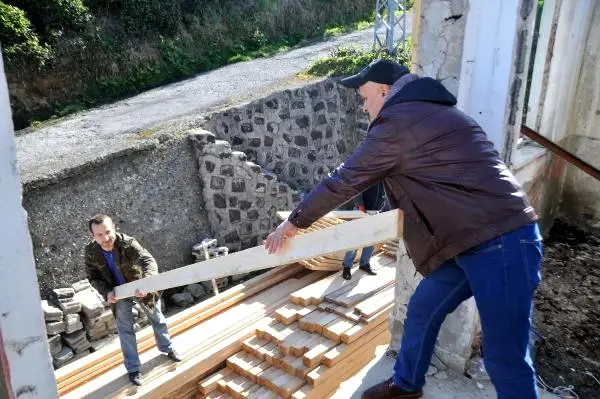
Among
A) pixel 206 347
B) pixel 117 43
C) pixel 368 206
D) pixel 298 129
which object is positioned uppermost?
pixel 117 43

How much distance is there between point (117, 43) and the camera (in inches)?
504

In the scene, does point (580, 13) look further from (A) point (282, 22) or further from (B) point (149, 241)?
(A) point (282, 22)

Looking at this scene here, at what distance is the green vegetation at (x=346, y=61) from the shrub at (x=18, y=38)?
5.82 meters

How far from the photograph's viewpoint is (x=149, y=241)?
8.67 metres

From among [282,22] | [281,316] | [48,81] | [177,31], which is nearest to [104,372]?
[281,316]

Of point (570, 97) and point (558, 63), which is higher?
point (558, 63)

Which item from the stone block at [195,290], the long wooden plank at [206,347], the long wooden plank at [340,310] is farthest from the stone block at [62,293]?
the long wooden plank at [340,310]

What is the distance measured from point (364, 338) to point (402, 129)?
379 cm

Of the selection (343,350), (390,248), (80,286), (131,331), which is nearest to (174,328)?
(131,331)

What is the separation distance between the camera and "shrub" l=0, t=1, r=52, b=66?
1109 cm

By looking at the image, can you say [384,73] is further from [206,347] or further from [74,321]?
[74,321]

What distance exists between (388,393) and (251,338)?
125 inches

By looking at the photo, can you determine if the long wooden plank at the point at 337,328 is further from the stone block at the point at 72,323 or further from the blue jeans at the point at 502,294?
the stone block at the point at 72,323

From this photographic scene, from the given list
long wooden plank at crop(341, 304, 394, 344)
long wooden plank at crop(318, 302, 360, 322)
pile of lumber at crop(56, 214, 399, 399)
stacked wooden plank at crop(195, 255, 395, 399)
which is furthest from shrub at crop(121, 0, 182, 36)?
long wooden plank at crop(341, 304, 394, 344)
